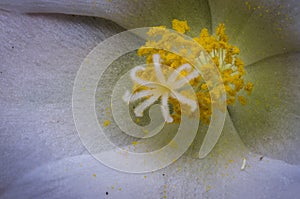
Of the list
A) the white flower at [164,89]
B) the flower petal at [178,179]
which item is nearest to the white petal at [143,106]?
the white flower at [164,89]

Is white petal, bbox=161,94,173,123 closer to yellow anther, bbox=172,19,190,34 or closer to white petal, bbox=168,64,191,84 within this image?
white petal, bbox=168,64,191,84

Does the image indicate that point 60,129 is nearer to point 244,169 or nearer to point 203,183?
point 203,183

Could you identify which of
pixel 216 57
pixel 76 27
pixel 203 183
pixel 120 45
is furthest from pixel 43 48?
pixel 203 183

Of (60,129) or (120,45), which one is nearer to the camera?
(60,129)

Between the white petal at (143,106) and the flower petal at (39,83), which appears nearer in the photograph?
the flower petal at (39,83)

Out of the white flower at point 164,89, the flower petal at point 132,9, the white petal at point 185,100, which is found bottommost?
the white petal at point 185,100

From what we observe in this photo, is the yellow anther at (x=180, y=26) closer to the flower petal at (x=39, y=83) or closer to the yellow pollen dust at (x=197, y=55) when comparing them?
the yellow pollen dust at (x=197, y=55)

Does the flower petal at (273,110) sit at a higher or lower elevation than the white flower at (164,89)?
lower
